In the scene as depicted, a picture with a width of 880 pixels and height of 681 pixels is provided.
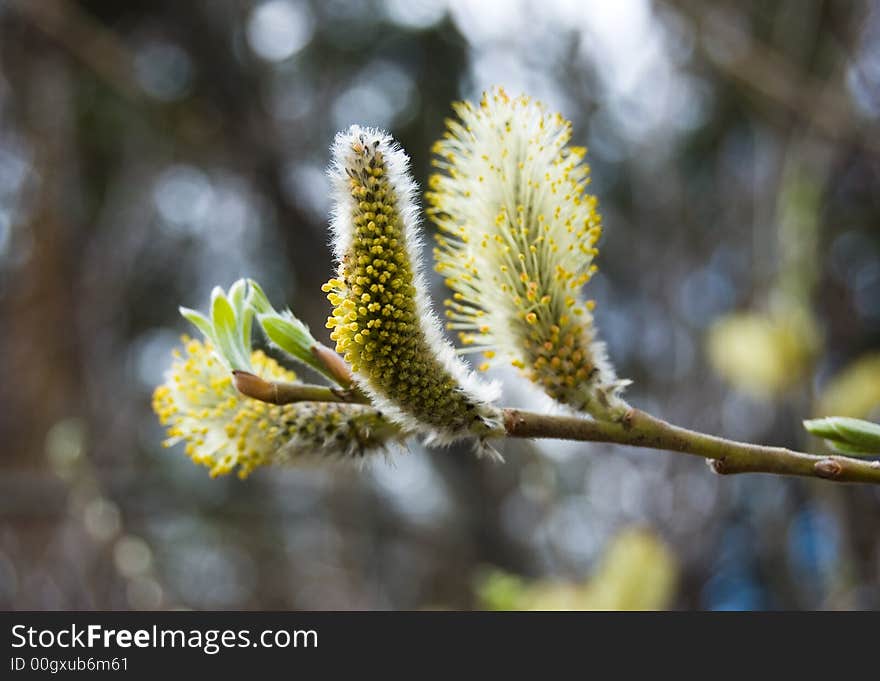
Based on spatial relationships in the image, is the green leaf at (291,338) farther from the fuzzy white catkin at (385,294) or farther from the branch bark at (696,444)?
the branch bark at (696,444)

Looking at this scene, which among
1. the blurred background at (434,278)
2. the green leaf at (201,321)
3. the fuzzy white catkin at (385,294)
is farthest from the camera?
the blurred background at (434,278)

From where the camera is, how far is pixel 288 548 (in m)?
4.42

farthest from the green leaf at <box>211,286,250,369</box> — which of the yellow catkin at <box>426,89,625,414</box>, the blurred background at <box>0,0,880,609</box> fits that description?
the blurred background at <box>0,0,880,609</box>

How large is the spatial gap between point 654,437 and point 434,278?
7.11 feet

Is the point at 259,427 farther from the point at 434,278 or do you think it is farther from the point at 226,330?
the point at 434,278

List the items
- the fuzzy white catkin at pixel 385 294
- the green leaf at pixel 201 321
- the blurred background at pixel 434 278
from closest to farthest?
the fuzzy white catkin at pixel 385 294, the green leaf at pixel 201 321, the blurred background at pixel 434 278

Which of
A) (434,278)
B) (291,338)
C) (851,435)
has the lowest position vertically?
(851,435)

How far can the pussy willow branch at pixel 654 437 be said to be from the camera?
68 centimetres

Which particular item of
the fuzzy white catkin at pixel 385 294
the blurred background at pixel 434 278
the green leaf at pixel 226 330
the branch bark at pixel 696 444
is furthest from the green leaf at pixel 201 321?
the blurred background at pixel 434 278

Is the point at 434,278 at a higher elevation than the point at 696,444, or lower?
higher

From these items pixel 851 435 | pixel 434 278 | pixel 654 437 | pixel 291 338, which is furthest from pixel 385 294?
pixel 434 278

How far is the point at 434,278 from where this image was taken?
2877mm

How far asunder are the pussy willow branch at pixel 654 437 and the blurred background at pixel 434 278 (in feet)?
3.88

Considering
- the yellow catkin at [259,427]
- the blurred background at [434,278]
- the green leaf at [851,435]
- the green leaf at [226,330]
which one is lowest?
the green leaf at [851,435]
